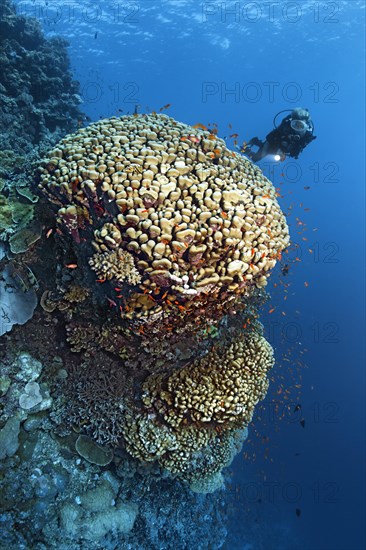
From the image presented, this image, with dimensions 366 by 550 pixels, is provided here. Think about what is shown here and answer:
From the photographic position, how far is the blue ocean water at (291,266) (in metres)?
27.7

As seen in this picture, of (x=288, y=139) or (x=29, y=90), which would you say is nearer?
(x=288, y=139)

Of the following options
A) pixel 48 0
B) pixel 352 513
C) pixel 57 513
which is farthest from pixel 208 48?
pixel 352 513

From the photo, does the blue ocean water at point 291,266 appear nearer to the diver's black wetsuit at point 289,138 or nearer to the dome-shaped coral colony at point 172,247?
the diver's black wetsuit at point 289,138

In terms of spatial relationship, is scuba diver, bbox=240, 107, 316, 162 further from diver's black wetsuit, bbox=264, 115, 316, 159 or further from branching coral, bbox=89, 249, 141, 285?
branching coral, bbox=89, 249, 141, 285

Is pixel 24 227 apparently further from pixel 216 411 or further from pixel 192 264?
pixel 216 411

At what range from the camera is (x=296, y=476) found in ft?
103

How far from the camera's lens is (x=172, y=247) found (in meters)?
3.90

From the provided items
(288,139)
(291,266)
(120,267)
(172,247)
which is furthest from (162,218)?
(291,266)

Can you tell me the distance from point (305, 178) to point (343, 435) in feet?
207

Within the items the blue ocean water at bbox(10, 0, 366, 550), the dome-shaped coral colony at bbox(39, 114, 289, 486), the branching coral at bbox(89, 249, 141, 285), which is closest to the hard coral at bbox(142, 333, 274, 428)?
the dome-shaped coral colony at bbox(39, 114, 289, 486)

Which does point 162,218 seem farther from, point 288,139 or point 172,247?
point 288,139

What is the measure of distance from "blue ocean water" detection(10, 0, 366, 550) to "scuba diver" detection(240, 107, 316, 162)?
945 centimetres

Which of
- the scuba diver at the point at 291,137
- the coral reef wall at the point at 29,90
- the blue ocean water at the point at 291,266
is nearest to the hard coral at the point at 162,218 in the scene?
the coral reef wall at the point at 29,90

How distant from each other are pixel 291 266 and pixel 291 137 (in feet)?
115
